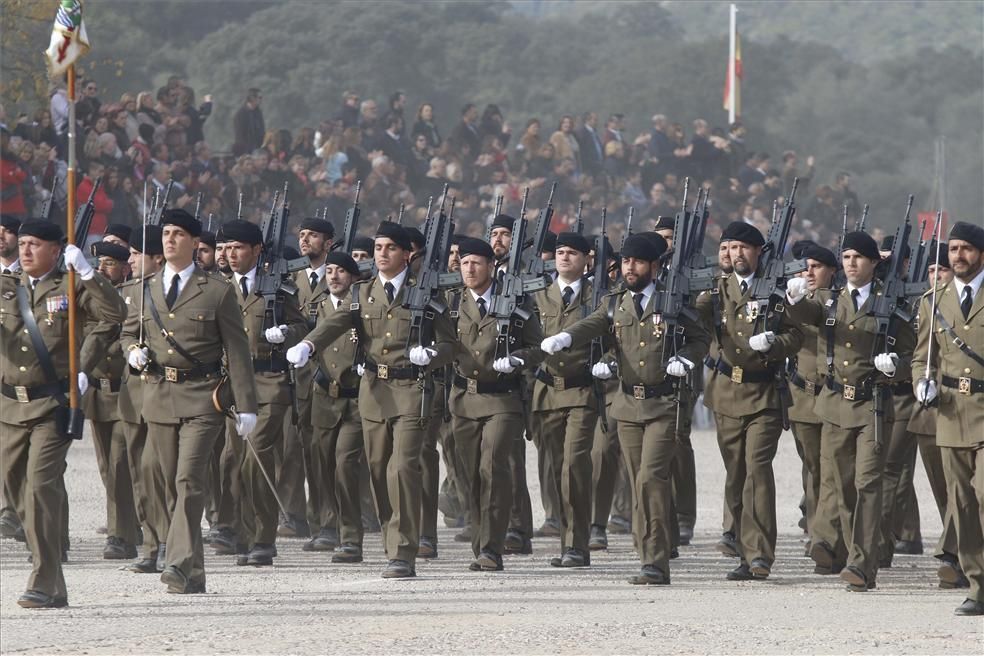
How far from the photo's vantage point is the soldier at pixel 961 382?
9.97 metres

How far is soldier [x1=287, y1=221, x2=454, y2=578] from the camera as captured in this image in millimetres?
11156

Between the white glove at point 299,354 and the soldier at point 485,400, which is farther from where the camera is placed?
the soldier at point 485,400

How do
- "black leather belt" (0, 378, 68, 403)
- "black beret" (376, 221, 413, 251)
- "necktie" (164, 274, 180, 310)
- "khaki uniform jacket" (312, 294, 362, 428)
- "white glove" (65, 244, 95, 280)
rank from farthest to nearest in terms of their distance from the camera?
"khaki uniform jacket" (312, 294, 362, 428) → "black beret" (376, 221, 413, 251) → "necktie" (164, 274, 180, 310) → "black leather belt" (0, 378, 68, 403) → "white glove" (65, 244, 95, 280)

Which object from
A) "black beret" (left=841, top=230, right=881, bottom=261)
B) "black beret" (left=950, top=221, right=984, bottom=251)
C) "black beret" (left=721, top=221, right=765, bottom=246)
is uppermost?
"black beret" (left=721, top=221, right=765, bottom=246)

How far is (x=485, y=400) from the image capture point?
11.7 m

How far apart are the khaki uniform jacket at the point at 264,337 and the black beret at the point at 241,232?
30cm

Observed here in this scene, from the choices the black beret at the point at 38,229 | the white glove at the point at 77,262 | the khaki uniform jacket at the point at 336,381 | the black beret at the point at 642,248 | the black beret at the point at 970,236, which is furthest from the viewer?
the khaki uniform jacket at the point at 336,381

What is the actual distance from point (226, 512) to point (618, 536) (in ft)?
9.62

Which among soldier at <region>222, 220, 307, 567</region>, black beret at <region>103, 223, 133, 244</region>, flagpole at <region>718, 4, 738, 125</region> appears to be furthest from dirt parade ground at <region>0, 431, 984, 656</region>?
flagpole at <region>718, 4, 738, 125</region>

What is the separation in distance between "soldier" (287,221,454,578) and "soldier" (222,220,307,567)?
0.94 m

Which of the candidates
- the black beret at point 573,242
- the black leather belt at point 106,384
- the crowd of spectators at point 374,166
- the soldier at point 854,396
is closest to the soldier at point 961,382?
the soldier at point 854,396

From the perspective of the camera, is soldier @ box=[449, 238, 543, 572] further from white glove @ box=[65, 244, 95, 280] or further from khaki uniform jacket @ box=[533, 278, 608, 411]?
white glove @ box=[65, 244, 95, 280]

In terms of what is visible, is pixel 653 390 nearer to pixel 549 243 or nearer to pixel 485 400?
pixel 485 400

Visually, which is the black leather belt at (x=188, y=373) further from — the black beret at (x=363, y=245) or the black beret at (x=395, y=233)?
the black beret at (x=363, y=245)
